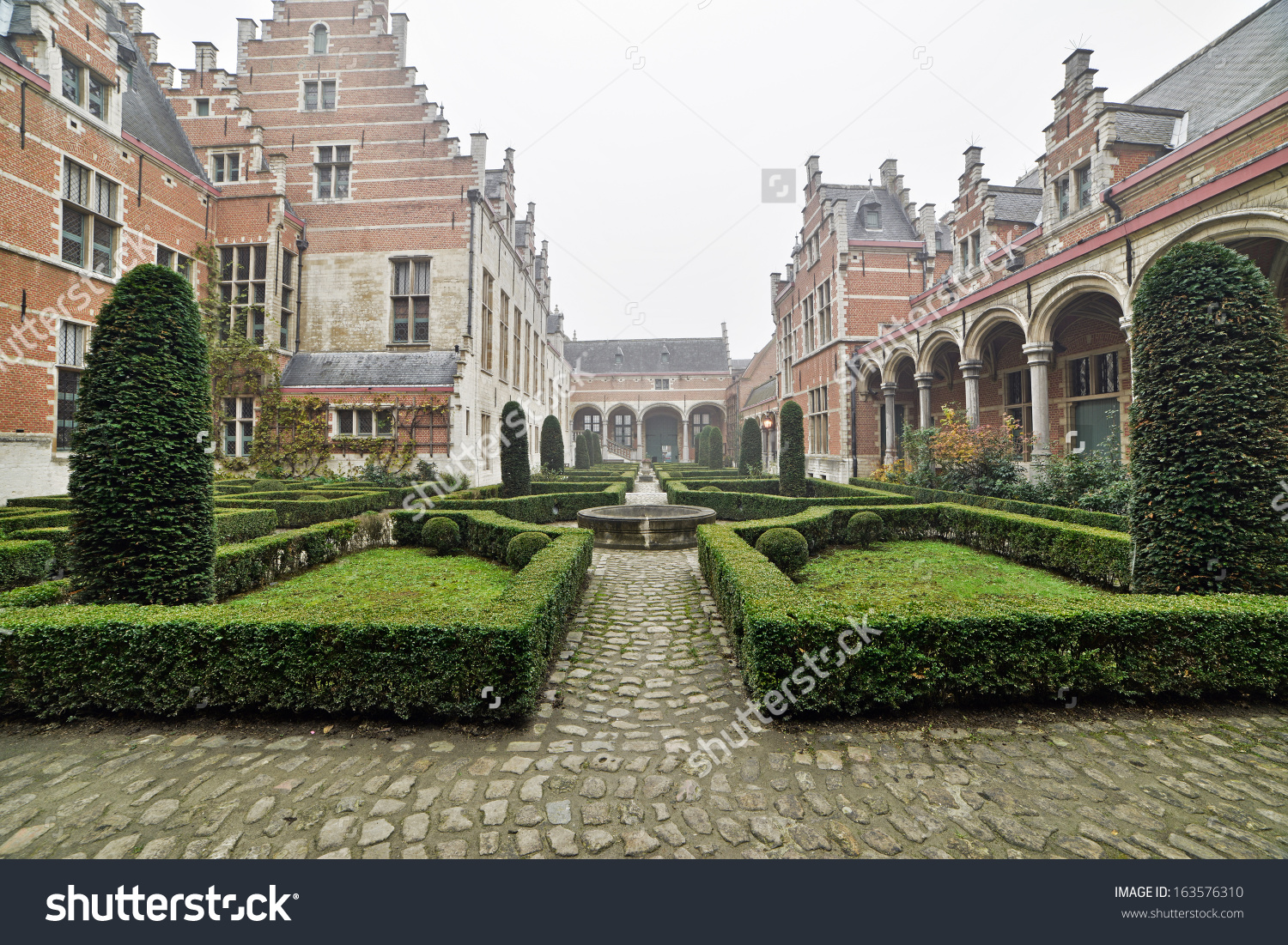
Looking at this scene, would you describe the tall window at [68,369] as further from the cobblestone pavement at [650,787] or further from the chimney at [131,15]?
the chimney at [131,15]

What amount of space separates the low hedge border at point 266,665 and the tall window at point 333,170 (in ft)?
65.6

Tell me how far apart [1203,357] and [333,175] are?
2369 cm

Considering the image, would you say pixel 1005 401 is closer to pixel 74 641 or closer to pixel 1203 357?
pixel 1203 357

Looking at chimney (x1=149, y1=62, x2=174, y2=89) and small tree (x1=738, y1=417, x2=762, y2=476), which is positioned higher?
chimney (x1=149, y1=62, x2=174, y2=89)

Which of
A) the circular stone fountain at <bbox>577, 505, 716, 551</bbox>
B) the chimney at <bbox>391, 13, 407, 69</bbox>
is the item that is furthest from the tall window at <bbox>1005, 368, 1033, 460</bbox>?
the chimney at <bbox>391, 13, 407, 69</bbox>

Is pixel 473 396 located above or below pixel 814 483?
above

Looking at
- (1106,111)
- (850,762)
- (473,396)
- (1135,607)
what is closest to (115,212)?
(473,396)

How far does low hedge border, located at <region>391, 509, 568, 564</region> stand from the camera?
8.21m

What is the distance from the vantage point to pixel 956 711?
380 cm

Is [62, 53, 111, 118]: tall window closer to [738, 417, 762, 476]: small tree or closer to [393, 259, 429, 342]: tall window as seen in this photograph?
[393, 259, 429, 342]: tall window

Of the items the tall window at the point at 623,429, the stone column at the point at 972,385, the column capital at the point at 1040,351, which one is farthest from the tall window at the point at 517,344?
the tall window at the point at 623,429

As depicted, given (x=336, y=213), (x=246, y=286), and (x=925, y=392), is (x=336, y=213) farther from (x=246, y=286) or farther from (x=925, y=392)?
(x=925, y=392)

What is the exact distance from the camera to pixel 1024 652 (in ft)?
12.4

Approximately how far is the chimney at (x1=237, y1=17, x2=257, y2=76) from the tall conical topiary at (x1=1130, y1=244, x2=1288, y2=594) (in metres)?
27.0
